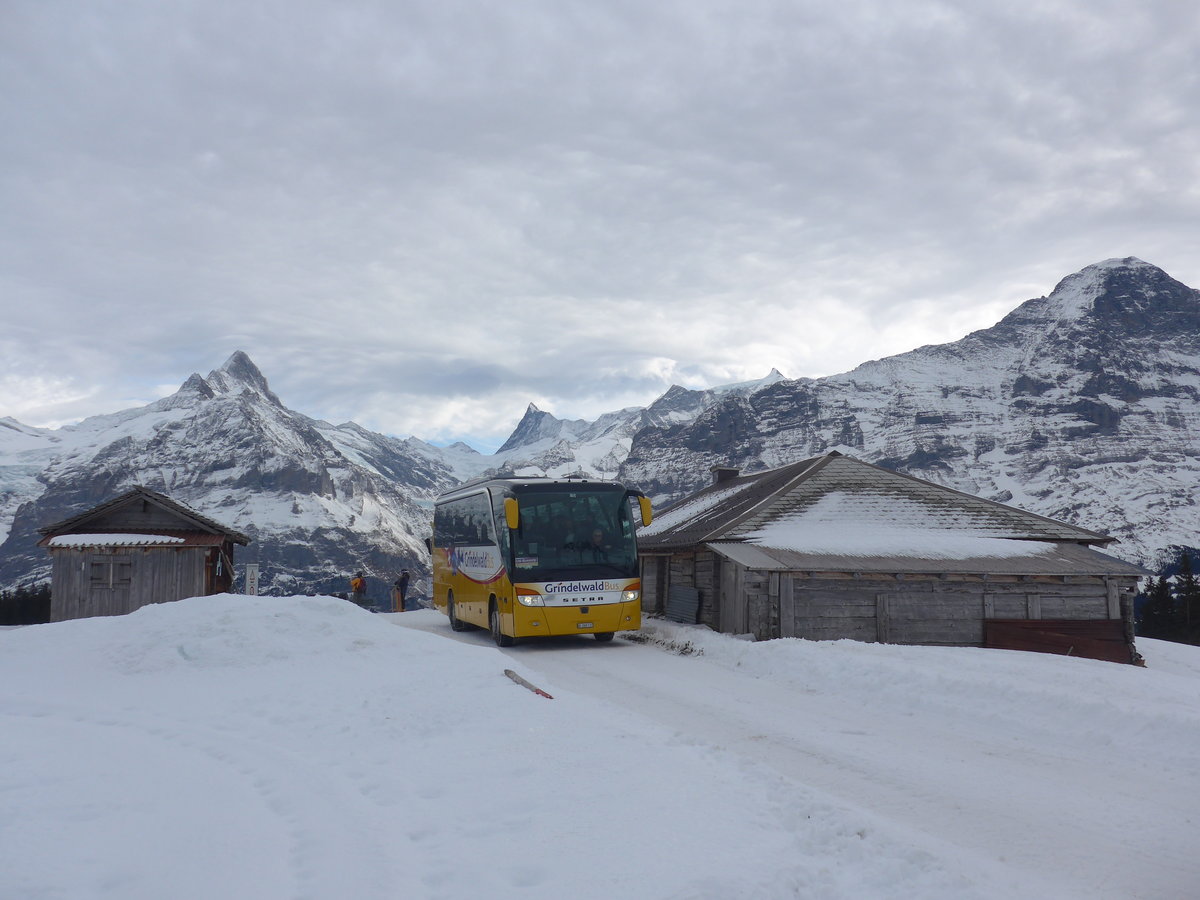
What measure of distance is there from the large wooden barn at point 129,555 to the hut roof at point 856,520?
1528 cm

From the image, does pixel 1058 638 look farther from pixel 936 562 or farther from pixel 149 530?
pixel 149 530

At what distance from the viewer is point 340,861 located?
570 cm

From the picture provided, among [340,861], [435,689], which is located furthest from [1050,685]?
[340,861]

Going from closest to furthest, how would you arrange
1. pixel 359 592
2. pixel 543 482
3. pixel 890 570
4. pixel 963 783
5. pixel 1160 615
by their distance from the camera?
pixel 963 783, pixel 543 482, pixel 890 570, pixel 359 592, pixel 1160 615

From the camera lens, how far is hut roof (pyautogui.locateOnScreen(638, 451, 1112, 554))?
2353 centimetres

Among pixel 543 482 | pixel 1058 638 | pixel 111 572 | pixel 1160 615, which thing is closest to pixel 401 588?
pixel 111 572

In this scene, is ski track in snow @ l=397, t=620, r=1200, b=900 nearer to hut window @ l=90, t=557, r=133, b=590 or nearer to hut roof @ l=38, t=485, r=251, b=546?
hut roof @ l=38, t=485, r=251, b=546

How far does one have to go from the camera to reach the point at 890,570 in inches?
845

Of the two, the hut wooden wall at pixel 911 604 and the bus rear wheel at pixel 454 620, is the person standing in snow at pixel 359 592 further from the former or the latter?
the hut wooden wall at pixel 911 604

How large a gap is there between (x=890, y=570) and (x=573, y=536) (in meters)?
8.53

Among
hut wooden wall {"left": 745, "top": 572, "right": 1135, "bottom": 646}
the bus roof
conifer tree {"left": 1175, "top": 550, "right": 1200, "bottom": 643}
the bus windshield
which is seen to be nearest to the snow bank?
the bus windshield

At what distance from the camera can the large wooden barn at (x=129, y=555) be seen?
89.4 ft

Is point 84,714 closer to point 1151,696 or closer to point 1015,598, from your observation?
point 1151,696

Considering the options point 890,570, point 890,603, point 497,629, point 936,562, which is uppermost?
point 936,562
